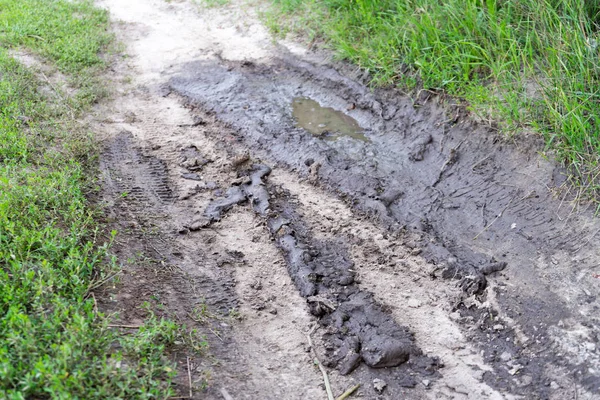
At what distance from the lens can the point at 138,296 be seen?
128 inches

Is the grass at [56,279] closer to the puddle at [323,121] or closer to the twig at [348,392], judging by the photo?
the twig at [348,392]

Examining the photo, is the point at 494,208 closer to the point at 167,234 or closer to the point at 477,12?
the point at 477,12

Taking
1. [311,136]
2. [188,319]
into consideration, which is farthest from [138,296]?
[311,136]

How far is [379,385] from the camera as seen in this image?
9.82ft

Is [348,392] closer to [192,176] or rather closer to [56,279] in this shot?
[56,279]

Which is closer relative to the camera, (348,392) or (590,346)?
(348,392)

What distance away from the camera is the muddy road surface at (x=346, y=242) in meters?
3.10

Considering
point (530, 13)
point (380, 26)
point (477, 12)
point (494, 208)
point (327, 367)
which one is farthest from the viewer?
point (380, 26)

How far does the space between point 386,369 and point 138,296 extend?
1.55 metres

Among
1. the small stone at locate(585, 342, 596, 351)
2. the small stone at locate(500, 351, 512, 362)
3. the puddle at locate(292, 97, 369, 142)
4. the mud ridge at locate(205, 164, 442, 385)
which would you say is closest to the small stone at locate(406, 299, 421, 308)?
the mud ridge at locate(205, 164, 442, 385)

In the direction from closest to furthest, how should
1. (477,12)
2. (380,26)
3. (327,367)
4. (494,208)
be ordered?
1. (327,367)
2. (494,208)
3. (477,12)
4. (380,26)

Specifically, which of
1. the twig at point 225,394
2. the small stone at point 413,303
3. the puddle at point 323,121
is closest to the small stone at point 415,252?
the small stone at point 413,303

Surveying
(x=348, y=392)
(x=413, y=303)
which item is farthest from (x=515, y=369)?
(x=348, y=392)

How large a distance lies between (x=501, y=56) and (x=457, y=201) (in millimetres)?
1453
